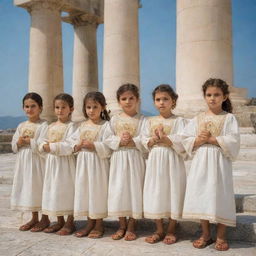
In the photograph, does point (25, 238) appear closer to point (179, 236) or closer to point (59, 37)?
point (179, 236)

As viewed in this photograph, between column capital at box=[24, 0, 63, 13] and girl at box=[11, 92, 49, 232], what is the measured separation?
22.6 m

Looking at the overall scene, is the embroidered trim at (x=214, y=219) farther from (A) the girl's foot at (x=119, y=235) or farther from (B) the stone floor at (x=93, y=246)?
(A) the girl's foot at (x=119, y=235)

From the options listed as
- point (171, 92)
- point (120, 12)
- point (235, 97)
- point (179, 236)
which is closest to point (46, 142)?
point (171, 92)

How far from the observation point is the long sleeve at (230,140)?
592 centimetres

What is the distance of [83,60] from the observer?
1345 inches

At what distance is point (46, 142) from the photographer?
718 centimetres

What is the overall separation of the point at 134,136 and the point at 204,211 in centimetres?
188

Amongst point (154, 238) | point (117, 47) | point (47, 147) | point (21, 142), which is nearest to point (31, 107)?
point (21, 142)

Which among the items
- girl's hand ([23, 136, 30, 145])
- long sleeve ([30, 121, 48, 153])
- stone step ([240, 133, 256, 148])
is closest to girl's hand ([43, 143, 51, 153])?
long sleeve ([30, 121, 48, 153])

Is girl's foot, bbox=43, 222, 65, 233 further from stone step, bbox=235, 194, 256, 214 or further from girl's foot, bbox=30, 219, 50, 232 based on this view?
stone step, bbox=235, 194, 256, 214

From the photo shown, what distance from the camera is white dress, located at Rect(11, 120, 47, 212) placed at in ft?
24.2

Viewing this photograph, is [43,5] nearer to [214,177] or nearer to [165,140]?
[165,140]

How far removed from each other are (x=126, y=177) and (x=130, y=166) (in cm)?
22

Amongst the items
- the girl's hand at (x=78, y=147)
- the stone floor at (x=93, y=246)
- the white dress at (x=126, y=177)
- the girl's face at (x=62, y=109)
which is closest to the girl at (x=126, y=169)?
the white dress at (x=126, y=177)
